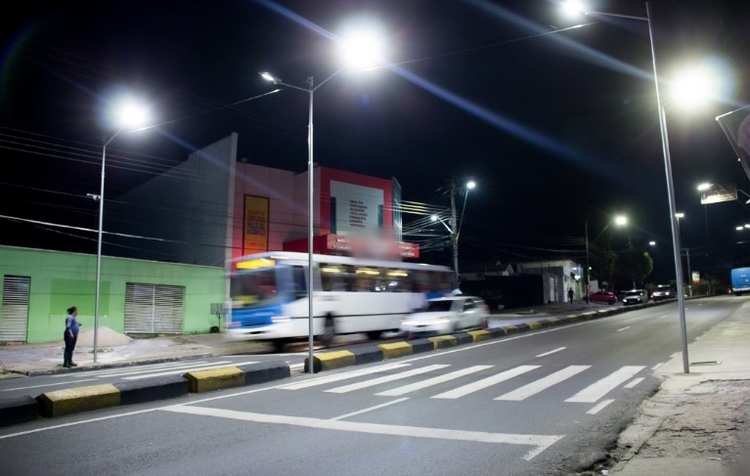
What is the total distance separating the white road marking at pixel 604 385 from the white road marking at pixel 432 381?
2.82 meters

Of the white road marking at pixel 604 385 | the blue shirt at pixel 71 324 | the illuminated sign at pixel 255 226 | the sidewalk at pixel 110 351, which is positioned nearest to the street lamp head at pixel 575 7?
the white road marking at pixel 604 385

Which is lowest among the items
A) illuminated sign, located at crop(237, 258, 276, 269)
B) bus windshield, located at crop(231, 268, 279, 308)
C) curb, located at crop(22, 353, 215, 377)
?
curb, located at crop(22, 353, 215, 377)

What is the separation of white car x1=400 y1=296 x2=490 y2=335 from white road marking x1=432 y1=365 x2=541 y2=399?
8319mm

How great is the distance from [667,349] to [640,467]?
1191cm

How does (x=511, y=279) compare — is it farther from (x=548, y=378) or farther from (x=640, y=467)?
(x=640, y=467)

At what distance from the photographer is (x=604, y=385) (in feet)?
32.2

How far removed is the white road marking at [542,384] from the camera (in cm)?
893

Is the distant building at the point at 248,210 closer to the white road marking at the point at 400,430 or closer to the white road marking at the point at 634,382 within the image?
the white road marking at the point at 634,382

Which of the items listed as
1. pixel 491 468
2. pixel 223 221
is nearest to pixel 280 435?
pixel 491 468

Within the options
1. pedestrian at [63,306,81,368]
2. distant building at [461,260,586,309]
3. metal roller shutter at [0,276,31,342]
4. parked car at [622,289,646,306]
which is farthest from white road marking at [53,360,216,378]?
parked car at [622,289,646,306]

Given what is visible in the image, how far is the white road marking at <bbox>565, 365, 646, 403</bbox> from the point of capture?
8.62 meters

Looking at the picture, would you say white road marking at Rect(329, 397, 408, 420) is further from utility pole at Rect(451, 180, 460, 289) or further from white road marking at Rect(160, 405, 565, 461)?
utility pole at Rect(451, 180, 460, 289)

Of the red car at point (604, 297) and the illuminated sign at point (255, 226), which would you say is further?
the red car at point (604, 297)

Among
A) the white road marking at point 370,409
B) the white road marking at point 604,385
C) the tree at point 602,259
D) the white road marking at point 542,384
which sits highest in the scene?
the tree at point 602,259
